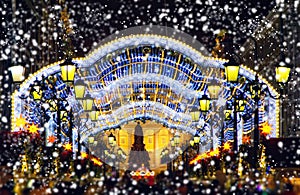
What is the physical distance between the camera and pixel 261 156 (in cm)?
1892

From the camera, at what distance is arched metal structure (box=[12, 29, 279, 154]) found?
21359 millimetres

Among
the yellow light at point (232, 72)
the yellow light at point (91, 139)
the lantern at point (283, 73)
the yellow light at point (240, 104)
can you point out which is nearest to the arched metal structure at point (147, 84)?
the yellow light at point (240, 104)

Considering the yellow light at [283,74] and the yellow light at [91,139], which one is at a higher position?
the yellow light at [283,74]

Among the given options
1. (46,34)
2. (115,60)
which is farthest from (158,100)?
(115,60)

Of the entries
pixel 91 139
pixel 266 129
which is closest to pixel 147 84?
pixel 266 129

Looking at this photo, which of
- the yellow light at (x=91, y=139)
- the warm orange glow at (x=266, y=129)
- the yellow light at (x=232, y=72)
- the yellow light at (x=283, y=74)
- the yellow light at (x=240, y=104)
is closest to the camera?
the yellow light at (x=283, y=74)

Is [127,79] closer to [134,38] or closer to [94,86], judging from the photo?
[94,86]

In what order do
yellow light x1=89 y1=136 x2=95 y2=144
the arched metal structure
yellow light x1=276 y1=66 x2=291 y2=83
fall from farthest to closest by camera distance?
yellow light x1=89 y1=136 x2=95 y2=144 → the arched metal structure → yellow light x1=276 y1=66 x2=291 y2=83

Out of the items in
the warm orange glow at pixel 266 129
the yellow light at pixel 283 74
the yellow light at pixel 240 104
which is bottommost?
the warm orange glow at pixel 266 129

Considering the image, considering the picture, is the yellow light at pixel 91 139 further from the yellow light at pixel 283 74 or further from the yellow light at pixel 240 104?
the yellow light at pixel 283 74

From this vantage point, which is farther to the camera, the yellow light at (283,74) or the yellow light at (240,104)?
the yellow light at (240,104)

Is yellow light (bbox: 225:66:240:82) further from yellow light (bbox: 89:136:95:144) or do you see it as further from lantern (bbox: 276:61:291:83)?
yellow light (bbox: 89:136:95:144)

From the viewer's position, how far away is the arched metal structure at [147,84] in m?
21.4

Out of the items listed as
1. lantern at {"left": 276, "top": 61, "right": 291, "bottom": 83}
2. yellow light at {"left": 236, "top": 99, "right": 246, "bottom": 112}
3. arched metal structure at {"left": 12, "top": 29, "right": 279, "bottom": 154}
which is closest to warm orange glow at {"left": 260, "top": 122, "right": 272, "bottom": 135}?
arched metal structure at {"left": 12, "top": 29, "right": 279, "bottom": 154}
